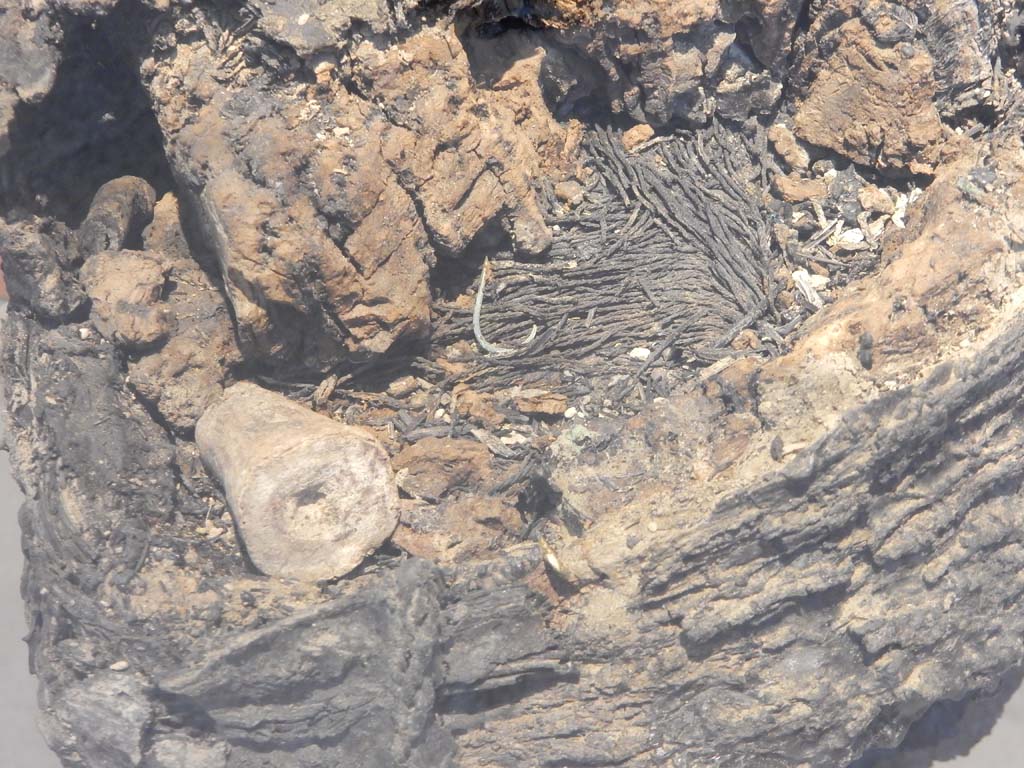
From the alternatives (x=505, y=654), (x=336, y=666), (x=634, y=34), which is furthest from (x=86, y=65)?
(x=505, y=654)

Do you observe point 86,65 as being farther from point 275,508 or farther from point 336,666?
point 336,666

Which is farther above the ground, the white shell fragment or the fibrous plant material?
the fibrous plant material

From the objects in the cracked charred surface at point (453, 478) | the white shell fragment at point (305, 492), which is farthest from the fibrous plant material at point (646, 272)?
the white shell fragment at point (305, 492)

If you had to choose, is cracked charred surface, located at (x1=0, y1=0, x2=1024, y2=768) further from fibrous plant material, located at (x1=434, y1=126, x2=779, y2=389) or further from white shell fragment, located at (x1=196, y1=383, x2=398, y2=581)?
fibrous plant material, located at (x1=434, y1=126, x2=779, y2=389)

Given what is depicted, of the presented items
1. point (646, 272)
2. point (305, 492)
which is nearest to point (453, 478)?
point (305, 492)

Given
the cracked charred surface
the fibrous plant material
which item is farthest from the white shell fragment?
the fibrous plant material
